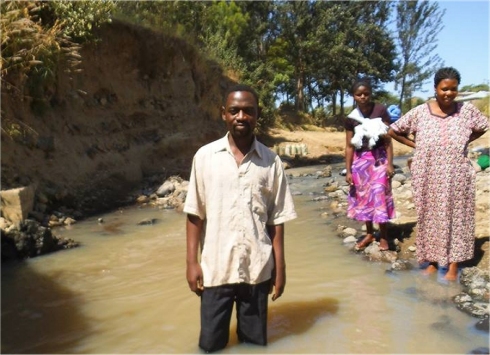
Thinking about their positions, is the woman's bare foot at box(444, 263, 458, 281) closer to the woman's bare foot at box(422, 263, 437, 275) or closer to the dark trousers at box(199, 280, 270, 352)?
the woman's bare foot at box(422, 263, 437, 275)

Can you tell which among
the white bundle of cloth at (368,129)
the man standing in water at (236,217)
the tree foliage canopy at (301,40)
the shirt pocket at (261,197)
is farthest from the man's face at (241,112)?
the tree foliage canopy at (301,40)

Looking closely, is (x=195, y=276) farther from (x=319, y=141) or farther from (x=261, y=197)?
(x=319, y=141)

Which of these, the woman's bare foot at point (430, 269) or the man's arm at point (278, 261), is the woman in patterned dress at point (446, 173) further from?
the man's arm at point (278, 261)

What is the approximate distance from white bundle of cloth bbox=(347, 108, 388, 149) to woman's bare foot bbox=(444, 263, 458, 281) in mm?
1236

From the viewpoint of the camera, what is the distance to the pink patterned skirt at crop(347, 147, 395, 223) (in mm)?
4320

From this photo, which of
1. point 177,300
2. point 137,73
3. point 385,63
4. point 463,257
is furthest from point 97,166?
point 385,63

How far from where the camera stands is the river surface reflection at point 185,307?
8.94 feet

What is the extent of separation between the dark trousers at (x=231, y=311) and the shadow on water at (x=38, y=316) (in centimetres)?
87

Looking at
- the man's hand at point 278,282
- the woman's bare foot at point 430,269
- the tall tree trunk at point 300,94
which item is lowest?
the woman's bare foot at point 430,269

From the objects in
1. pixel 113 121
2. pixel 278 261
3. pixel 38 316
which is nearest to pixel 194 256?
pixel 278 261

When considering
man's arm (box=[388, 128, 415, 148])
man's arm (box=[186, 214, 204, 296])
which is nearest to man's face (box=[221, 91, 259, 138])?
man's arm (box=[186, 214, 204, 296])

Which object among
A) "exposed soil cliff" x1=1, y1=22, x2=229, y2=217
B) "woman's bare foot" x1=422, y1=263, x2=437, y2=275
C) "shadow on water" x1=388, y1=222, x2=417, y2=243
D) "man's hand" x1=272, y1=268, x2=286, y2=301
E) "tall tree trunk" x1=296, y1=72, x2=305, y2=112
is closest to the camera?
"man's hand" x1=272, y1=268, x2=286, y2=301

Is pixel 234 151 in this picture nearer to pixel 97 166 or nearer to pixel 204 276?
pixel 204 276

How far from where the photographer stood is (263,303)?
244 centimetres
